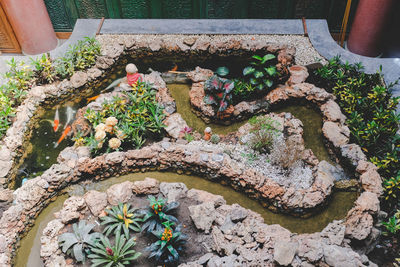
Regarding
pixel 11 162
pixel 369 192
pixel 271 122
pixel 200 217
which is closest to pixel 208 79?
pixel 271 122

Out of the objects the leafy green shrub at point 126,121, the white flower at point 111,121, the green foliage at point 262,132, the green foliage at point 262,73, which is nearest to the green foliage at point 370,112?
the green foliage at point 262,73

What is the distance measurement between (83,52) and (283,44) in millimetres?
4101

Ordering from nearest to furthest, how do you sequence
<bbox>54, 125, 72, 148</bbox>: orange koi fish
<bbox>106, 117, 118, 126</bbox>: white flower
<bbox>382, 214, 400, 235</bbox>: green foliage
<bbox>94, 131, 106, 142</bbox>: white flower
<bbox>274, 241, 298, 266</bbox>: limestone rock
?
<bbox>274, 241, 298, 266</bbox>: limestone rock
<bbox>382, 214, 400, 235</bbox>: green foliage
<bbox>94, 131, 106, 142</bbox>: white flower
<bbox>106, 117, 118, 126</bbox>: white flower
<bbox>54, 125, 72, 148</bbox>: orange koi fish

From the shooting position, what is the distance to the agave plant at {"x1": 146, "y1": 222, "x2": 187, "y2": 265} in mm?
4633

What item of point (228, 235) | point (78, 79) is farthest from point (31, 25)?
point (228, 235)

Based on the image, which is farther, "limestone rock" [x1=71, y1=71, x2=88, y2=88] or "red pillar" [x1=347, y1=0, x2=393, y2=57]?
"red pillar" [x1=347, y1=0, x2=393, y2=57]

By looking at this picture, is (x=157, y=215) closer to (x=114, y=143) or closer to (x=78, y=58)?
(x=114, y=143)

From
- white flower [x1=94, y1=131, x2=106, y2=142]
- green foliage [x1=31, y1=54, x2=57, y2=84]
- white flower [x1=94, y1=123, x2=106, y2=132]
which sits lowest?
white flower [x1=94, y1=131, x2=106, y2=142]

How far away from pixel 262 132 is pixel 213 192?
135 cm

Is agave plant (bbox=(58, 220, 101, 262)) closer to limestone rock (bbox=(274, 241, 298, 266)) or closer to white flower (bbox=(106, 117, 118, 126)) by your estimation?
white flower (bbox=(106, 117, 118, 126))

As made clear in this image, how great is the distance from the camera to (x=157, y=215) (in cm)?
502

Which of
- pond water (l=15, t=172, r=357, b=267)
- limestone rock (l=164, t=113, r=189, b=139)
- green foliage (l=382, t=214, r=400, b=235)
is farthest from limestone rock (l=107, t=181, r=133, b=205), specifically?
green foliage (l=382, t=214, r=400, b=235)

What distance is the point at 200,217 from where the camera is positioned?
16.4ft

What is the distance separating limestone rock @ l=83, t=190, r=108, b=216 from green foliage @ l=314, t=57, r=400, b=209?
4.18 meters
